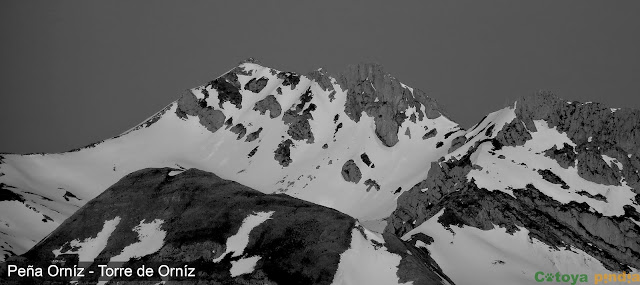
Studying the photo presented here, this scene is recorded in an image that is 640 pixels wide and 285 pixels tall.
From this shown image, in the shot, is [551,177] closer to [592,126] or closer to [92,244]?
[592,126]

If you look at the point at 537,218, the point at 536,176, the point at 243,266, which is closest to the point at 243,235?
the point at 243,266

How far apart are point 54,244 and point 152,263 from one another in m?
19.0

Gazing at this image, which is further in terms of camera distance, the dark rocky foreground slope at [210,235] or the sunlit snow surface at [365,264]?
the dark rocky foreground slope at [210,235]

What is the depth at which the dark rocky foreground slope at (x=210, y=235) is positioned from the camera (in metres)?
71.9

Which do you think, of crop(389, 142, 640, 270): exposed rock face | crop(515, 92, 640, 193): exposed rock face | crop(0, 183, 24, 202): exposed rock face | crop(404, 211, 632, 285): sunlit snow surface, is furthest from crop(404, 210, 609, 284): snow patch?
crop(0, 183, 24, 202): exposed rock face

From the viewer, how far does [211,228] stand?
8081 cm

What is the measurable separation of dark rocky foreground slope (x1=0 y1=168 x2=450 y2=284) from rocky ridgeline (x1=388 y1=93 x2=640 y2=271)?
176 ft

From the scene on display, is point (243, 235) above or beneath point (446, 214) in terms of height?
beneath

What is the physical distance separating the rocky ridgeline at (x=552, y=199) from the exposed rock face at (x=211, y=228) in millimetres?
53690

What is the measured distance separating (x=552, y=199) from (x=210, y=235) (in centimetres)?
9674

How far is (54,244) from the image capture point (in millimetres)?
85312

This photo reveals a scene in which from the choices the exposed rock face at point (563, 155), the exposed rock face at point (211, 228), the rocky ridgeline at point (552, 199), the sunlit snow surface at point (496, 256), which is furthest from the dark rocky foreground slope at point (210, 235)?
the exposed rock face at point (563, 155)

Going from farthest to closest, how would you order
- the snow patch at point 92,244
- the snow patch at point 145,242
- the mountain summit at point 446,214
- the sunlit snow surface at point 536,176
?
Result: the sunlit snow surface at point 536,176 < the snow patch at point 92,244 < the snow patch at point 145,242 < the mountain summit at point 446,214

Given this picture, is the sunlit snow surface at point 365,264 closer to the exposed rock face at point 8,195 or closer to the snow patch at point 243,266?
the snow patch at point 243,266
